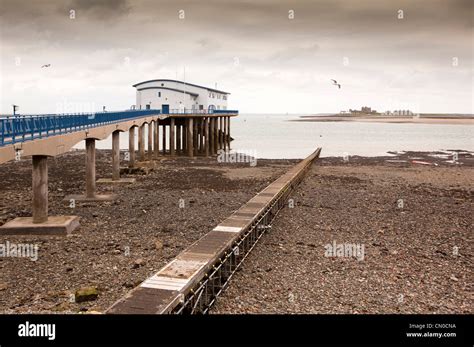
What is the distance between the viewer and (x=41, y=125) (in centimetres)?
1631

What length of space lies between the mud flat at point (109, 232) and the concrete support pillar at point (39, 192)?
111cm

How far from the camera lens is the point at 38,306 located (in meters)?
10.4

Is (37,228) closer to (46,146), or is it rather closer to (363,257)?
(46,146)

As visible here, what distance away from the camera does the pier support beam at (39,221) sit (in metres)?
16.0

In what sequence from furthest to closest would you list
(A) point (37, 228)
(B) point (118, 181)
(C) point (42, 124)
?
(B) point (118, 181)
(C) point (42, 124)
(A) point (37, 228)

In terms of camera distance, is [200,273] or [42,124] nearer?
[200,273]

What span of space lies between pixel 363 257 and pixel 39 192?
1130 cm

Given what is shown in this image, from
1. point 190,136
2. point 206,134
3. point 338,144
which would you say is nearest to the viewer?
point 190,136

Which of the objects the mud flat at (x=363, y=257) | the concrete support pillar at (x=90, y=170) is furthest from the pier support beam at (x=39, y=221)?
the mud flat at (x=363, y=257)

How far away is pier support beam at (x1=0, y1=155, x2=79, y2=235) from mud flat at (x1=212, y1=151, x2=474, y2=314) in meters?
6.76

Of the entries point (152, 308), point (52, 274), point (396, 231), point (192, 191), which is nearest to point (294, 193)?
point (192, 191)

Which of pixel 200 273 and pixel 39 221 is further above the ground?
pixel 39 221

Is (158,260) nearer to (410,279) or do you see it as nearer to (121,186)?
(410,279)

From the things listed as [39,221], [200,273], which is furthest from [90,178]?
[200,273]
